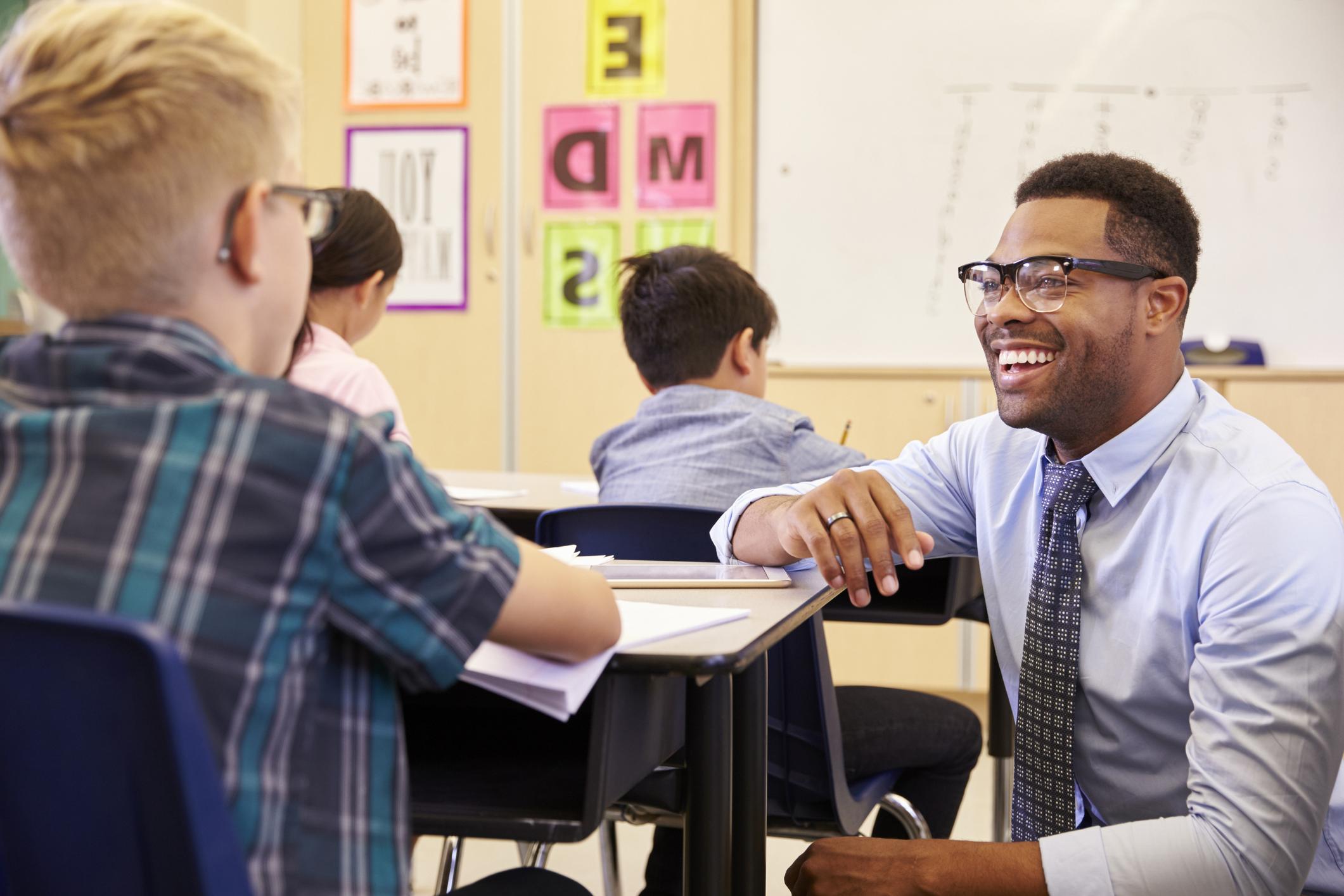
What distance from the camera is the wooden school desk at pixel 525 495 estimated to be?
83.9 inches

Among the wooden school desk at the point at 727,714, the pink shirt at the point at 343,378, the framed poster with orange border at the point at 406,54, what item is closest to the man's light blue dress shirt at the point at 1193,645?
the wooden school desk at the point at 727,714

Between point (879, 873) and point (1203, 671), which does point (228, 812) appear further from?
point (1203, 671)

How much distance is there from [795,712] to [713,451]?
564 millimetres

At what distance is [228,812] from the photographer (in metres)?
0.64

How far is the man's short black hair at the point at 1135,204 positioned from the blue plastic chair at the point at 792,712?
21.1 inches

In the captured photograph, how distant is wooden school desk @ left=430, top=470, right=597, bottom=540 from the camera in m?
2.13

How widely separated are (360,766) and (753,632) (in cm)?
35

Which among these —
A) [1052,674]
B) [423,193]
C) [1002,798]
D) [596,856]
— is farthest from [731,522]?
[423,193]

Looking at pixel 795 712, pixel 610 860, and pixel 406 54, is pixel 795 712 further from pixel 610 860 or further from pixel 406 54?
pixel 406 54

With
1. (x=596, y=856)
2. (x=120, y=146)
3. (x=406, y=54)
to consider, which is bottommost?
(x=596, y=856)

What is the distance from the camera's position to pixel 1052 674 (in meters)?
1.31

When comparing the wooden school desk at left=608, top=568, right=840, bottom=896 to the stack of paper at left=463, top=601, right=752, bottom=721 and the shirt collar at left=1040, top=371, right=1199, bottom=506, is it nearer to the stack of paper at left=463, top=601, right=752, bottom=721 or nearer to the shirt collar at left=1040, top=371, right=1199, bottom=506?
the stack of paper at left=463, top=601, right=752, bottom=721

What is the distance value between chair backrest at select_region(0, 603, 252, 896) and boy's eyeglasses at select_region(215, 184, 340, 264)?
0.80 ft

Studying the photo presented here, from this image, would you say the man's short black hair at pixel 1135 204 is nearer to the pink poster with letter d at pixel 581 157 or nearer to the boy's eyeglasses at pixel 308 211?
the boy's eyeglasses at pixel 308 211
